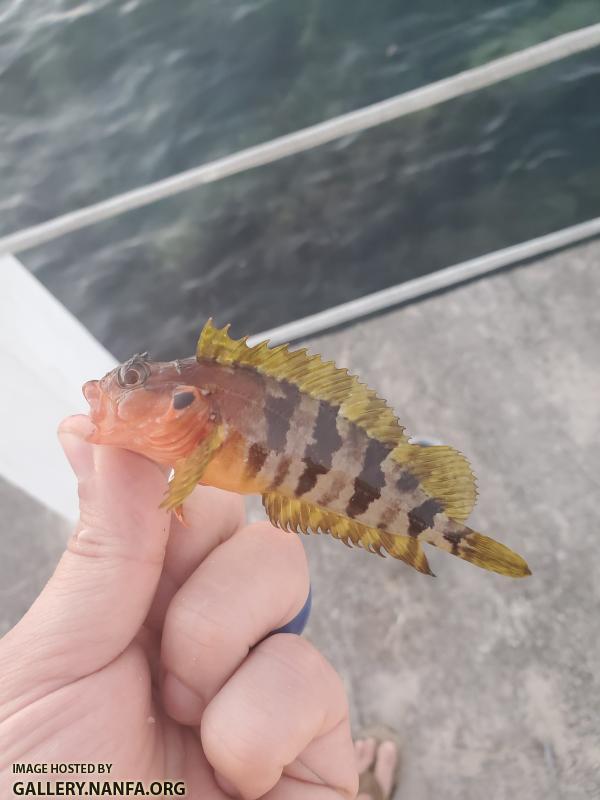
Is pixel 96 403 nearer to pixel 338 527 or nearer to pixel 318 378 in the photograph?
pixel 318 378

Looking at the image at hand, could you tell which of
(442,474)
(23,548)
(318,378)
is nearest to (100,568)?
(318,378)

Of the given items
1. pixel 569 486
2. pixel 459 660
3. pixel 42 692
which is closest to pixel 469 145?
pixel 569 486

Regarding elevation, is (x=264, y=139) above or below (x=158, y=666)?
below

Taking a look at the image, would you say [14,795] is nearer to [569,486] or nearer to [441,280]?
[569,486]

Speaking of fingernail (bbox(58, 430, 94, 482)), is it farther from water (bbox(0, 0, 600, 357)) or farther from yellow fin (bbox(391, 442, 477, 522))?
water (bbox(0, 0, 600, 357))

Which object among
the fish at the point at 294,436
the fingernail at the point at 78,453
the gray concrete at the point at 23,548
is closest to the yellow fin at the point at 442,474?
the fish at the point at 294,436
